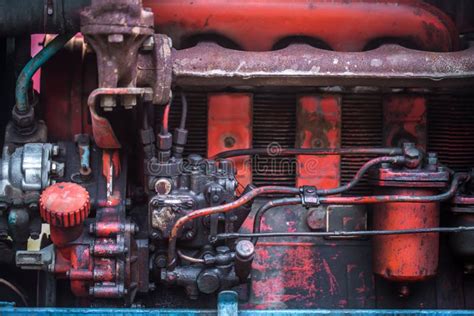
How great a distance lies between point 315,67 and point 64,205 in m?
1.15

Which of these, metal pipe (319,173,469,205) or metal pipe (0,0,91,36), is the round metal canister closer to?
metal pipe (319,173,469,205)

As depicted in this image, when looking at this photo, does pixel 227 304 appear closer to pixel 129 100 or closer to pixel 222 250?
pixel 222 250

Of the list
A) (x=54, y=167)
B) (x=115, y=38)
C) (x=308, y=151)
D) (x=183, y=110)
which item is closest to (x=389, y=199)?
(x=308, y=151)

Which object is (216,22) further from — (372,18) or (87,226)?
(87,226)

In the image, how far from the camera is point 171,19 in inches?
119

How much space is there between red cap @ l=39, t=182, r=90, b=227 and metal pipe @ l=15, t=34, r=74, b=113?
0.47m

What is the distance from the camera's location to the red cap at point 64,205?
8.59 feet

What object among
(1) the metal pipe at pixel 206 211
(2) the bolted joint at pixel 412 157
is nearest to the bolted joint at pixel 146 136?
(1) the metal pipe at pixel 206 211

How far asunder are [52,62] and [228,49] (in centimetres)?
84

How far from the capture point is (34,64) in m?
2.88

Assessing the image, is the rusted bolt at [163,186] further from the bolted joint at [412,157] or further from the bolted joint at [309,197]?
the bolted joint at [412,157]

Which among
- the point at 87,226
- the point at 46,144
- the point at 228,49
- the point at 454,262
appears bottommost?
the point at 454,262

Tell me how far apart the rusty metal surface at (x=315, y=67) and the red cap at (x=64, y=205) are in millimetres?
622

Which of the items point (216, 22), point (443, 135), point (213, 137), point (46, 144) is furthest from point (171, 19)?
point (443, 135)
